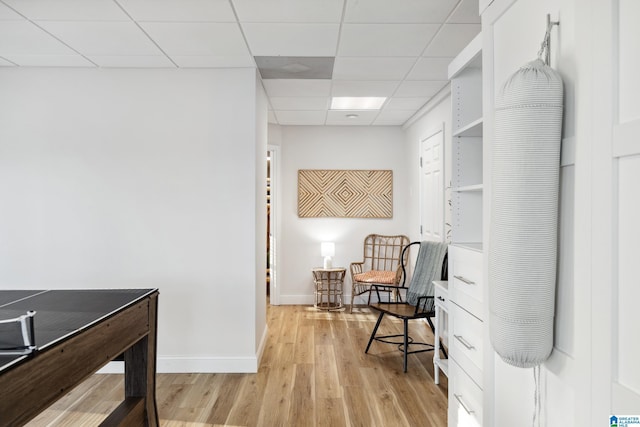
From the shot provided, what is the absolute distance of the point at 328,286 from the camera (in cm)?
529

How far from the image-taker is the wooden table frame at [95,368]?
1.23 metres

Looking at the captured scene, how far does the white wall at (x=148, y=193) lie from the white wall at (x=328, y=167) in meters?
2.32

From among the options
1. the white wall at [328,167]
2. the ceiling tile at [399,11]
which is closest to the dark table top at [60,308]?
the ceiling tile at [399,11]

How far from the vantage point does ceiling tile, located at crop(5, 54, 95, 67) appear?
119 inches

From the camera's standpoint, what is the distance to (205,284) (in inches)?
129

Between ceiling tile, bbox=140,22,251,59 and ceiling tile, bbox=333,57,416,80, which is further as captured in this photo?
ceiling tile, bbox=333,57,416,80

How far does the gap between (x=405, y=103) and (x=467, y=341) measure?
296cm

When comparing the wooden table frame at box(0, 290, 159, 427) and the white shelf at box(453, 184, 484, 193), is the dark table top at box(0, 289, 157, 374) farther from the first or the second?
the white shelf at box(453, 184, 484, 193)

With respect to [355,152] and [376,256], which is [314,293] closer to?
[376,256]

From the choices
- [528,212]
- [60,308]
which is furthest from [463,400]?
[60,308]

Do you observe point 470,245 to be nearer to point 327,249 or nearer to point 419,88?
point 419,88

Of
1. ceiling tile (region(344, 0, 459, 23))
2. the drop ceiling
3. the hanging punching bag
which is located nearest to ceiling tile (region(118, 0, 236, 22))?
the drop ceiling

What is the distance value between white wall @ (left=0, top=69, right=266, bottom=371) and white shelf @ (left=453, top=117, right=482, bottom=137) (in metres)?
1.65

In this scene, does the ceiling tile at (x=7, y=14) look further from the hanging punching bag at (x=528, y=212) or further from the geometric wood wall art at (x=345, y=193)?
the geometric wood wall art at (x=345, y=193)
